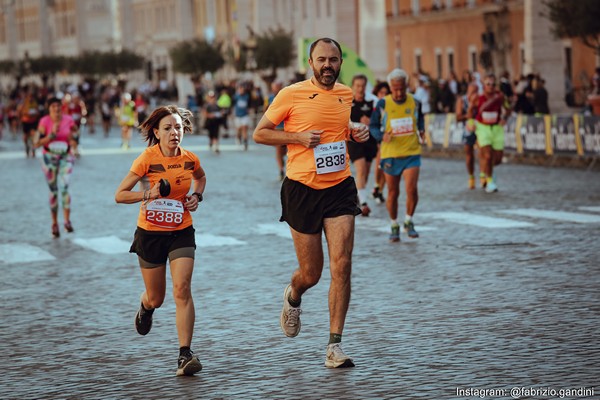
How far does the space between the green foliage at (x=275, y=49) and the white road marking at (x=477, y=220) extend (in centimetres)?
5305

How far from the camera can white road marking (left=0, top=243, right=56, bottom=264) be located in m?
16.1

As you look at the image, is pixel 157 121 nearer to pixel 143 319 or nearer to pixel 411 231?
pixel 143 319

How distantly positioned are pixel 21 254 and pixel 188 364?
807cm

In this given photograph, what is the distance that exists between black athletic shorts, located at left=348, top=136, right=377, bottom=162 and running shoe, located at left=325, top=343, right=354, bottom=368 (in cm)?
1100

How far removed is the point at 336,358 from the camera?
29.4 feet

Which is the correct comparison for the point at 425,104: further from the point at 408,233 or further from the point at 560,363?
the point at 560,363

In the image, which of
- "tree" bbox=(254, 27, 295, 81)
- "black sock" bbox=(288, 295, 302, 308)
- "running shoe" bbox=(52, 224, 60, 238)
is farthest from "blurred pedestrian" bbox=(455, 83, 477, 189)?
"tree" bbox=(254, 27, 295, 81)

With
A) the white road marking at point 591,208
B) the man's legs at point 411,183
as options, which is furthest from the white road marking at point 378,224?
the white road marking at point 591,208

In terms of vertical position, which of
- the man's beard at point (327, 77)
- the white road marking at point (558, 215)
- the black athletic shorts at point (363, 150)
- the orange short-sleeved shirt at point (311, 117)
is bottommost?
the white road marking at point (558, 215)

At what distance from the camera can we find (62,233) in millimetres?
19078

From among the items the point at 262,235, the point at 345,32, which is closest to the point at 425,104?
the point at 262,235

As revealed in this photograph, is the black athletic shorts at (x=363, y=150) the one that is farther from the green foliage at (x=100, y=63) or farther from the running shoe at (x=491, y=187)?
the green foliage at (x=100, y=63)

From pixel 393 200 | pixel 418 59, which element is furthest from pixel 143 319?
pixel 418 59

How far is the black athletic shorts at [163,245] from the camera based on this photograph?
368 inches
